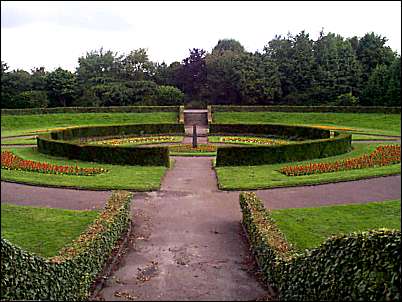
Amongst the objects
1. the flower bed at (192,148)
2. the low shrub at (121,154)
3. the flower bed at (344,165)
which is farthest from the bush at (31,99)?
the flower bed at (344,165)

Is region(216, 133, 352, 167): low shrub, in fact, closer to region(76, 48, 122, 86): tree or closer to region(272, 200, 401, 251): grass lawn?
region(272, 200, 401, 251): grass lawn

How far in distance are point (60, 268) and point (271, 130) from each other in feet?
84.6

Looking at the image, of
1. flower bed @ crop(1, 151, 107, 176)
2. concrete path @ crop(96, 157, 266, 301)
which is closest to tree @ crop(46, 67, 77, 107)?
flower bed @ crop(1, 151, 107, 176)

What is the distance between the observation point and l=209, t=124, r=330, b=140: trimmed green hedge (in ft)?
89.7

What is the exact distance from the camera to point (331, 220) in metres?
10.4

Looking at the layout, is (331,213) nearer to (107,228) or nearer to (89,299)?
(107,228)

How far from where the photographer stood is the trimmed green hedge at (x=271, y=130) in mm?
27336

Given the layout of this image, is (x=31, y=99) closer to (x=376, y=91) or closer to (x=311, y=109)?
(x=311, y=109)

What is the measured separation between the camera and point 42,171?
1680 centimetres

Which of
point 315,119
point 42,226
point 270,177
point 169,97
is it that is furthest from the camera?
point 169,97

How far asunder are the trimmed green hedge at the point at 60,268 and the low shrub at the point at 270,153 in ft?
32.9

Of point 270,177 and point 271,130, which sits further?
point 271,130

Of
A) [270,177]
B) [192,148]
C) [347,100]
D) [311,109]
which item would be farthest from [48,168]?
[347,100]

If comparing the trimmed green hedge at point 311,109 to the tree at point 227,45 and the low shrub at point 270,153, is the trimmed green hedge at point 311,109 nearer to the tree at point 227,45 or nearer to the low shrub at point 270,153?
the low shrub at point 270,153
